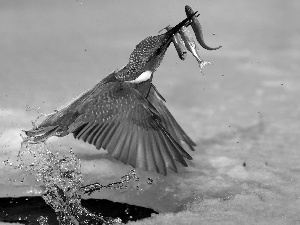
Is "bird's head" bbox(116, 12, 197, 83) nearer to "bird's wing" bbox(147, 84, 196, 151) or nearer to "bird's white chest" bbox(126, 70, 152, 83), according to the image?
"bird's white chest" bbox(126, 70, 152, 83)

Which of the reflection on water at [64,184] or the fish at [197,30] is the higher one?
the fish at [197,30]

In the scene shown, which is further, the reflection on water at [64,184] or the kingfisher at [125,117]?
the reflection on water at [64,184]

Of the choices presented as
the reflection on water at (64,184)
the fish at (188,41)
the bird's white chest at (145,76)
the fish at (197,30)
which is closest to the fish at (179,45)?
the fish at (188,41)

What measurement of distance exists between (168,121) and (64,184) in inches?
42.2

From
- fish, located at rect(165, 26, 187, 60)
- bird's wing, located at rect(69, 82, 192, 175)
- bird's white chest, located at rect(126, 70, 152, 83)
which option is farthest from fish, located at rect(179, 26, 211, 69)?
bird's wing, located at rect(69, 82, 192, 175)

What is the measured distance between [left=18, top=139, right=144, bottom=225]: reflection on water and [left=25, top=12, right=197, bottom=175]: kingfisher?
36 cm

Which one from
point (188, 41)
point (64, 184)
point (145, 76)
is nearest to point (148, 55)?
point (145, 76)

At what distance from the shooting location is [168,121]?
6.09 metres

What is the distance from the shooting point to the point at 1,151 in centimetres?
641

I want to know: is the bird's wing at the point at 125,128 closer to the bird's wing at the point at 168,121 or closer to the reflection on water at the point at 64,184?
the reflection on water at the point at 64,184

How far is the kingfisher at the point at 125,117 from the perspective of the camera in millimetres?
4852

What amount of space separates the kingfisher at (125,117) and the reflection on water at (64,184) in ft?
1.18

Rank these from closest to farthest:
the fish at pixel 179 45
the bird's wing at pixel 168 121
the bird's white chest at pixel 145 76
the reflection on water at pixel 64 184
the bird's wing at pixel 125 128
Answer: the bird's wing at pixel 125 128 < the fish at pixel 179 45 < the bird's white chest at pixel 145 76 < the reflection on water at pixel 64 184 < the bird's wing at pixel 168 121

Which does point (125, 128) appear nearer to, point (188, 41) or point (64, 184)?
point (188, 41)
